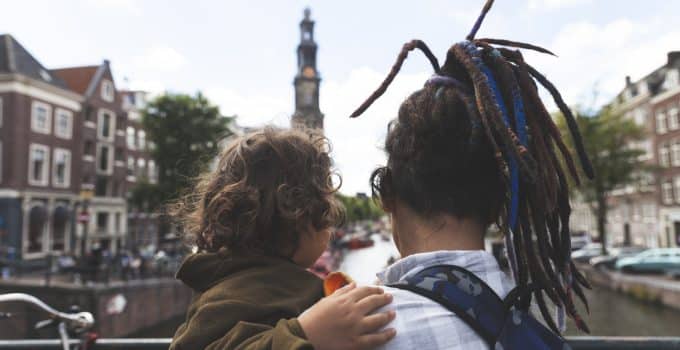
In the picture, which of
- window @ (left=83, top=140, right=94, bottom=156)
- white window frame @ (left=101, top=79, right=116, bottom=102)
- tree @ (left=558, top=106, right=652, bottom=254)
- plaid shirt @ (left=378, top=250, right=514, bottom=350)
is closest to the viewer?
plaid shirt @ (left=378, top=250, right=514, bottom=350)

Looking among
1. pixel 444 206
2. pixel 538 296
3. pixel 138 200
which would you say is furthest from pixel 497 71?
pixel 138 200

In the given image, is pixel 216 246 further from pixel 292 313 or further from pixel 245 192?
pixel 292 313

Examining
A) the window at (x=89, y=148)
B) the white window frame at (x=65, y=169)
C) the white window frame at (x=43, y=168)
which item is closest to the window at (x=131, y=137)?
the window at (x=89, y=148)

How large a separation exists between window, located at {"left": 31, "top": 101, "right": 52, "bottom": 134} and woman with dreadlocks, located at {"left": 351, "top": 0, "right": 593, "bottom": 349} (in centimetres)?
3235

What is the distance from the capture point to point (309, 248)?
159 cm

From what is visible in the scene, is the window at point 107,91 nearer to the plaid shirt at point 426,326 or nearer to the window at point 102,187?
the window at point 102,187

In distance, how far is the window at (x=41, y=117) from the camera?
29125 mm

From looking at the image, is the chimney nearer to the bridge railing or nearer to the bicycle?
the bridge railing

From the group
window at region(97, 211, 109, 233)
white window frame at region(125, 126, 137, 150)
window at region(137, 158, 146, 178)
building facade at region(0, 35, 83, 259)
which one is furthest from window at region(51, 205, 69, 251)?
window at region(137, 158, 146, 178)

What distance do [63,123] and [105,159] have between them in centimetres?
526

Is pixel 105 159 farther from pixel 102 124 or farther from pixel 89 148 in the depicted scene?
pixel 102 124

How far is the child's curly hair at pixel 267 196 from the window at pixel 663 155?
40809 mm

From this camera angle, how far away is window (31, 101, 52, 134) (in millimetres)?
29125

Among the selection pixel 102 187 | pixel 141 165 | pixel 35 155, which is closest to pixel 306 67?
pixel 141 165
